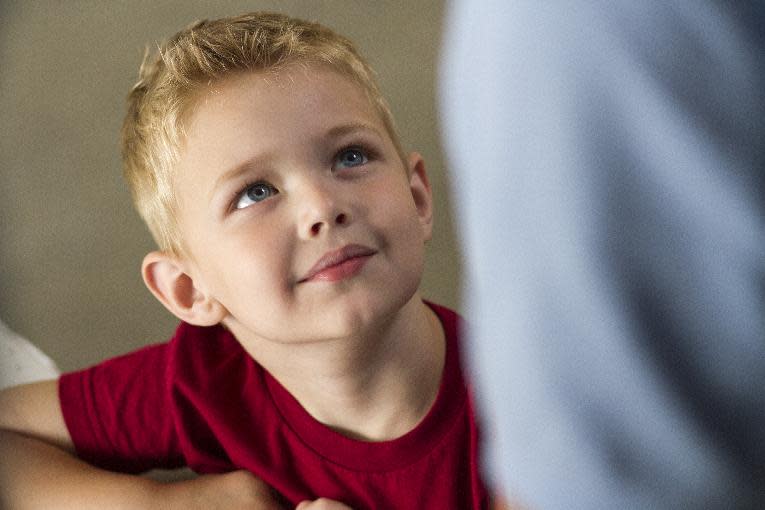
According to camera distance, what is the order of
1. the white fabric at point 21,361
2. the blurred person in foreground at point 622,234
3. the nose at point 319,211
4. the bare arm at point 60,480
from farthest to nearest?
the white fabric at point 21,361 → the bare arm at point 60,480 → the nose at point 319,211 → the blurred person in foreground at point 622,234

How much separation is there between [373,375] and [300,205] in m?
0.20

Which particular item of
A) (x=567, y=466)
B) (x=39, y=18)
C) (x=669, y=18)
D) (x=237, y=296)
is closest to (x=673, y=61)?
(x=669, y=18)

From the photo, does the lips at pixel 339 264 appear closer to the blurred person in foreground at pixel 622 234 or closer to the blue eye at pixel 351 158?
the blue eye at pixel 351 158

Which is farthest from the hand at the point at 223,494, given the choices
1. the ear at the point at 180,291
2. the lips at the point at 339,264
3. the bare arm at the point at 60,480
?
the lips at the point at 339,264

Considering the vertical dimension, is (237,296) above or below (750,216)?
below

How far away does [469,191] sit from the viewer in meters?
0.41

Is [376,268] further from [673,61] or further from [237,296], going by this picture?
[673,61]

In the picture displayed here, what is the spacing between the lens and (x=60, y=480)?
97 centimetres

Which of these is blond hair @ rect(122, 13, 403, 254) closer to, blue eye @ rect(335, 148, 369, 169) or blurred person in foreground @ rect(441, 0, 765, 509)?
blue eye @ rect(335, 148, 369, 169)

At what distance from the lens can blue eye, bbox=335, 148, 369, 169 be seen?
77cm

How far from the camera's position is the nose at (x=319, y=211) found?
0.71 m

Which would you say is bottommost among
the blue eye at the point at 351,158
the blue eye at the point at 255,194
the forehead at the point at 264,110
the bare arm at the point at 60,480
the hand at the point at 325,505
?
the bare arm at the point at 60,480

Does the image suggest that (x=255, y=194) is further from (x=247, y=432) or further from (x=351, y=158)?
(x=247, y=432)

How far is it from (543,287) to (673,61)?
0.34 feet
